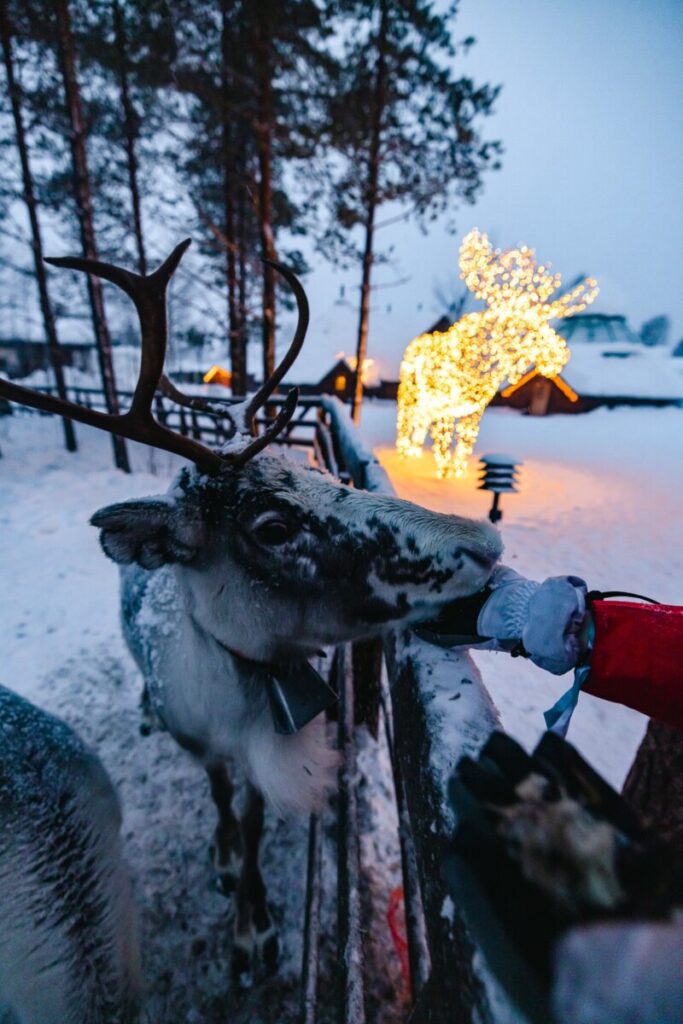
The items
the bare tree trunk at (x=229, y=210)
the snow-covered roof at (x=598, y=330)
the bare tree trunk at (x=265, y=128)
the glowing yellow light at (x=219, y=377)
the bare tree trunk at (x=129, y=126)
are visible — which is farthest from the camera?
the glowing yellow light at (x=219, y=377)

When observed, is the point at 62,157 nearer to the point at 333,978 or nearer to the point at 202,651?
the point at 202,651

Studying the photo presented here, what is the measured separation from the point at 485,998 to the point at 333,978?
78.2 inches

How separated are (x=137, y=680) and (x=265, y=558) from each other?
120 inches

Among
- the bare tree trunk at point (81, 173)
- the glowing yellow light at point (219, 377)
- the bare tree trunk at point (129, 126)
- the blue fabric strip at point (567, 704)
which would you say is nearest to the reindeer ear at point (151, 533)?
the blue fabric strip at point (567, 704)

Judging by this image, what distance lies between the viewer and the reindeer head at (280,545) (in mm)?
1268

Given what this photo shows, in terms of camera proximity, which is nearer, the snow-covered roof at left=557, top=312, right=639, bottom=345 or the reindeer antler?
the reindeer antler

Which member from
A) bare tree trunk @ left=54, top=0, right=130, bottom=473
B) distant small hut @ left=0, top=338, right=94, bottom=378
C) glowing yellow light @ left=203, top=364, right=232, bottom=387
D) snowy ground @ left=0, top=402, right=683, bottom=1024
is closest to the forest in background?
bare tree trunk @ left=54, top=0, right=130, bottom=473

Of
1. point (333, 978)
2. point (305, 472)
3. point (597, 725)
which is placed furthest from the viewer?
point (597, 725)

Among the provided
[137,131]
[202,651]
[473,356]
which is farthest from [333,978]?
[137,131]

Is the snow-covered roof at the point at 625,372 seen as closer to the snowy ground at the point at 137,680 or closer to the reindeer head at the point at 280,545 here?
the snowy ground at the point at 137,680

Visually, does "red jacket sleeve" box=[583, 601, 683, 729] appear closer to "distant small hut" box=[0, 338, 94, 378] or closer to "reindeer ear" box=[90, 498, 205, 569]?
"reindeer ear" box=[90, 498, 205, 569]

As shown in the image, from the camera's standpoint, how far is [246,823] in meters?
2.06

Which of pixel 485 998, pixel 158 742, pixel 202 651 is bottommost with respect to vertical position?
pixel 158 742

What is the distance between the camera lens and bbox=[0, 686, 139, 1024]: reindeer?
124 centimetres
